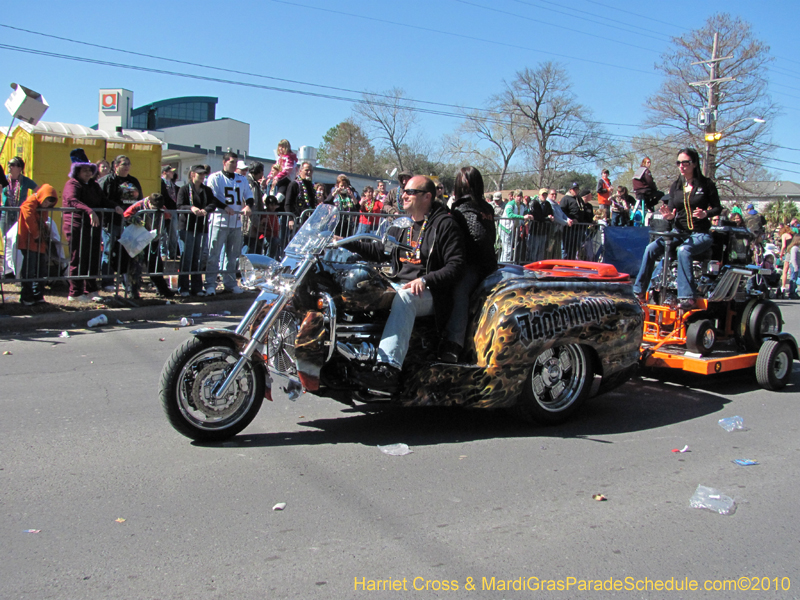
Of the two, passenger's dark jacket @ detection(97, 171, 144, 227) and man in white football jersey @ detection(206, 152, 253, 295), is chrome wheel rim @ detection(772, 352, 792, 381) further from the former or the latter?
passenger's dark jacket @ detection(97, 171, 144, 227)

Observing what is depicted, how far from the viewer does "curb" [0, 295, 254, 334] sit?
27.5 ft

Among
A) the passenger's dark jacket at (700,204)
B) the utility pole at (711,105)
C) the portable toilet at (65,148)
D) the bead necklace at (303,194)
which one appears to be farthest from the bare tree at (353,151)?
the passenger's dark jacket at (700,204)

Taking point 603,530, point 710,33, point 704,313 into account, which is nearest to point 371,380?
point 603,530

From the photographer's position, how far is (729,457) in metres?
4.87

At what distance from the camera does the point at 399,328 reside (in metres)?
4.79

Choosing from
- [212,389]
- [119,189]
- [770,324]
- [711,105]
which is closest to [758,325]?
[770,324]

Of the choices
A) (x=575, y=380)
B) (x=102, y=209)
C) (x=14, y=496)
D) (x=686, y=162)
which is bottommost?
(x=14, y=496)

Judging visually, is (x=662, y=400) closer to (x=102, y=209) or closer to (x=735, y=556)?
(x=735, y=556)

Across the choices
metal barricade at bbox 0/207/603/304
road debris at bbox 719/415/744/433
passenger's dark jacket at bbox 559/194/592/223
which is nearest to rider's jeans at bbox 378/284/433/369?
road debris at bbox 719/415/744/433

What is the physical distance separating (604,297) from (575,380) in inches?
28.6

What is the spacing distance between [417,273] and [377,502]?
1940mm

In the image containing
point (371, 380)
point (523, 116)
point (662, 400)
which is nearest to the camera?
point (371, 380)

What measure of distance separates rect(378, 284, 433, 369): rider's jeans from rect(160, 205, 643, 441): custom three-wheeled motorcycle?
0.10 metres

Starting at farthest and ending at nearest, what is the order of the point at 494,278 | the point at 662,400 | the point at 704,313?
the point at 704,313 < the point at 662,400 < the point at 494,278
